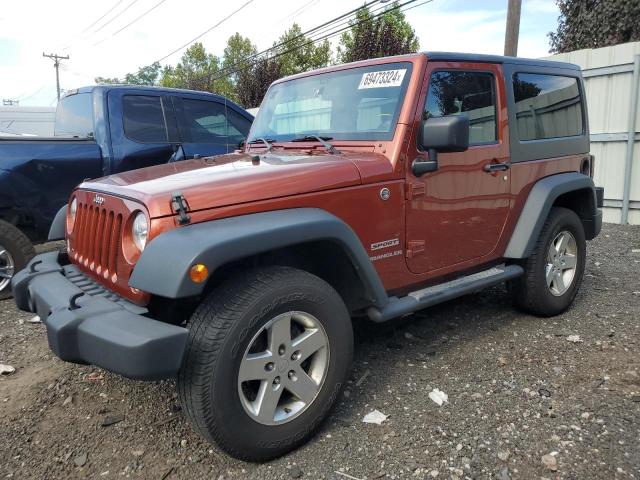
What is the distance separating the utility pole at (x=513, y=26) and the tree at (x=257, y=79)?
14.8 meters

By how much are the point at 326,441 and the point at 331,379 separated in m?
0.31

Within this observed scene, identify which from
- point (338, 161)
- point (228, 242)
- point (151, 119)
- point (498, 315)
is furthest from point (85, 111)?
point (498, 315)

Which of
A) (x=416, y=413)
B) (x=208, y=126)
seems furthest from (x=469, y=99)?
(x=208, y=126)

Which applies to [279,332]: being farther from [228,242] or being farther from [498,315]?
[498,315]

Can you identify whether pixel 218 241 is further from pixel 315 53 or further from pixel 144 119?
pixel 315 53

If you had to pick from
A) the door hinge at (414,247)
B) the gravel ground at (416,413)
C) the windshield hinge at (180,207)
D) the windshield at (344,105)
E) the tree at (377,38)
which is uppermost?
the tree at (377,38)

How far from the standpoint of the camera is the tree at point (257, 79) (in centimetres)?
2303

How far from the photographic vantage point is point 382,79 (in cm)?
311

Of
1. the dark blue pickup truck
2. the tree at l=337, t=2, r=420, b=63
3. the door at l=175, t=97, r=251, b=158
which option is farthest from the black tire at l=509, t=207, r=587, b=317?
the tree at l=337, t=2, r=420, b=63

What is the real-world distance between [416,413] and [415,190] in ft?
4.09

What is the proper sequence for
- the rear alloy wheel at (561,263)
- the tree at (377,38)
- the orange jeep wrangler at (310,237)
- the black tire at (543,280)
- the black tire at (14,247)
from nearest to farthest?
the orange jeep wrangler at (310,237) < the black tire at (543,280) < the rear alloy wheel at (561,263) < the black tire at (14,247) < the tree at (377,38)

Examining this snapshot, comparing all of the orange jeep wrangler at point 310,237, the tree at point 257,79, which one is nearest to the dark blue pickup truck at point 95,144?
the orange jeep wrangler at point 310,237

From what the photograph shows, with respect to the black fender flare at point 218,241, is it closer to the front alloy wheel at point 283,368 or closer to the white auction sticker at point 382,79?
the front alloy wheel at point 283,368

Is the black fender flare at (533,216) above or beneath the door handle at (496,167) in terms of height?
beneath
